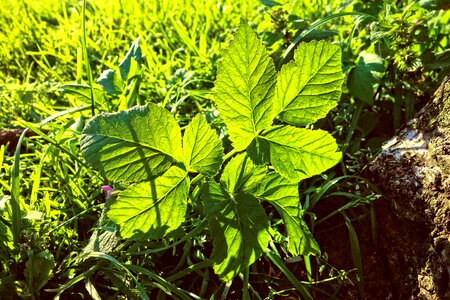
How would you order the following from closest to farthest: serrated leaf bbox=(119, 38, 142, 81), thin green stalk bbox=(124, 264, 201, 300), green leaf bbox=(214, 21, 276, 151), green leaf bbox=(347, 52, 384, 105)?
green leaf bbox=(214, 21, 276, 151) < thin green stalk bbox=(124, 264, 201, 300) < green leaf bbox=(347, 52, 384, 105) < serrated leaf bbox=(119, 38, 142, 81)

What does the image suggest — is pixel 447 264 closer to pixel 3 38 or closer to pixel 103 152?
pixel 103 152

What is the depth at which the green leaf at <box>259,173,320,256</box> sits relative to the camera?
1.17 m

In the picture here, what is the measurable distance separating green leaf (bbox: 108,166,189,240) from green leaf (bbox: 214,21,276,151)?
0.55 ft

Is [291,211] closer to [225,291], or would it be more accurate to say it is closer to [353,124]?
[225,291]

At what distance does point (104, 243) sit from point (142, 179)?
30 cm

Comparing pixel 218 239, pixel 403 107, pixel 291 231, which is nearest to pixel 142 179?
pixel 218 239

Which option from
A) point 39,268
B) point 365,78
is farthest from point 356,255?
point 39,268

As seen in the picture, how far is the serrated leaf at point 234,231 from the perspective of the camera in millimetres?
1115

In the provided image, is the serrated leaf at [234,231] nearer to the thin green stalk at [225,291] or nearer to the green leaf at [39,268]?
the thin green stalk at [225,291]

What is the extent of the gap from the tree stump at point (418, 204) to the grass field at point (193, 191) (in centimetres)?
7

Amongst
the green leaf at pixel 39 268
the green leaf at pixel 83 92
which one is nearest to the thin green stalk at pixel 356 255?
the green leaf at pixel 39 268

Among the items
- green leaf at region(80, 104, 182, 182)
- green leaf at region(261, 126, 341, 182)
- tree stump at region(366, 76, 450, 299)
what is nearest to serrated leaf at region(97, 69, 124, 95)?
green leaf at region(80, 104, 182, 182)

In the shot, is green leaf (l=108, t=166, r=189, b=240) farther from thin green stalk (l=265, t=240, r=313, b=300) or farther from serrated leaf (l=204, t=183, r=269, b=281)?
thin green stalk (l=265, t=240, r=313, b=300)

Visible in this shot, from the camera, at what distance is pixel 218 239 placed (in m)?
1.14
